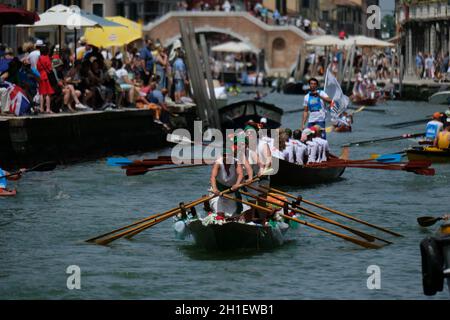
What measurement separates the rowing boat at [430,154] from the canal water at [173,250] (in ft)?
1.20

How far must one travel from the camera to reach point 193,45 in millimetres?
36969

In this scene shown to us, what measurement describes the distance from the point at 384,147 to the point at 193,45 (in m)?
5.30

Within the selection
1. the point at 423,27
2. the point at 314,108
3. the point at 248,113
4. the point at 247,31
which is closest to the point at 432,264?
the point at 314,108

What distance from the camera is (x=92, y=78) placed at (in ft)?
100

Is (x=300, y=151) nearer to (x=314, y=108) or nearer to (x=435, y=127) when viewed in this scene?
(x=314, y=108)

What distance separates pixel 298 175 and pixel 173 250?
6.14m

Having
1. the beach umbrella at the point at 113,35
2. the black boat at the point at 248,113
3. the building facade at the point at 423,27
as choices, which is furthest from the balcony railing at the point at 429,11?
the beach umbrella at the point at 113,35

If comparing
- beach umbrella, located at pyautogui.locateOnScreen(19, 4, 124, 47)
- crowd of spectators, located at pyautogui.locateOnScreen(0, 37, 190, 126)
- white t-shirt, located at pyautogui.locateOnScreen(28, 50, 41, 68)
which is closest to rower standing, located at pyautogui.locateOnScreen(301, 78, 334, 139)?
crowd of spectators, located at pyautogui.locateOnScreen(0, 37, 190, 126)

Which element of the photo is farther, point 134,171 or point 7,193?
point 7,193

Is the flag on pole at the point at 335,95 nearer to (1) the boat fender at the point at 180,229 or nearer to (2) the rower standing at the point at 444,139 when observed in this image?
(2) the rower standing at the point at 444,139

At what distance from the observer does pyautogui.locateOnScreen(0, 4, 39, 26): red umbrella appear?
2719cm
